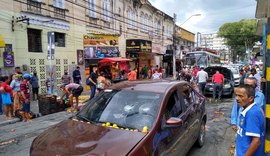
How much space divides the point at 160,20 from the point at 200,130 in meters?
31.0

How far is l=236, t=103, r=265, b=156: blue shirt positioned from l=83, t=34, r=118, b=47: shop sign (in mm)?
16566

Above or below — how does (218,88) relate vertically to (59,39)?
below

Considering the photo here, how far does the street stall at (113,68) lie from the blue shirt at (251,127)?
15.8 m

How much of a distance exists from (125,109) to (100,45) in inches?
620

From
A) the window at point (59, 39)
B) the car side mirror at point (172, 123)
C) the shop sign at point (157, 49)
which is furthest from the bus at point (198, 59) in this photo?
the car side mirror at point (172, 123)

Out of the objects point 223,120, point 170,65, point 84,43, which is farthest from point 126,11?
point 223,120

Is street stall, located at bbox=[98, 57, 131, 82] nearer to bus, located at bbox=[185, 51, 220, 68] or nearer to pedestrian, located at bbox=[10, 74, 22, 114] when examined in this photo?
pedestrian, located at bbox=[10, 74, 22, 114]

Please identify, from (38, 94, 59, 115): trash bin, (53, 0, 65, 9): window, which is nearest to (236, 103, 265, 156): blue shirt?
(38, 94, 59, 115): trash bin

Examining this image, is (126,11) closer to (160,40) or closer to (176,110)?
(160,40)

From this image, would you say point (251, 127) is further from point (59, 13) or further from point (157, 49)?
point (157, 49)

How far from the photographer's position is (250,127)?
8.70ft

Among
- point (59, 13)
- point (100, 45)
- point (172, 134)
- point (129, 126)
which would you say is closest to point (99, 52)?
point (100, 45)

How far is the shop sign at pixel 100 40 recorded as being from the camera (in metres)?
18.4

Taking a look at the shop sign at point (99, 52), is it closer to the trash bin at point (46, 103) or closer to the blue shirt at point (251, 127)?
the trash bin at point (46, 103)
